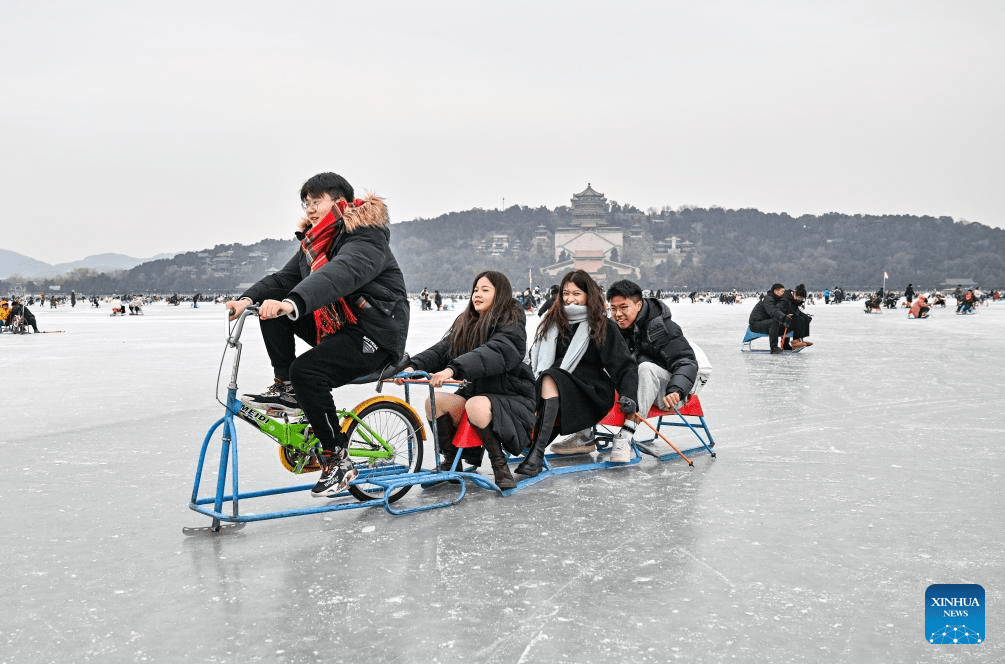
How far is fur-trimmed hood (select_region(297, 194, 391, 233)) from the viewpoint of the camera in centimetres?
378

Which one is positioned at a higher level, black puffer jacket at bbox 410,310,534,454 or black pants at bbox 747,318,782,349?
black puffer jacket at bbox 410,310,534,454

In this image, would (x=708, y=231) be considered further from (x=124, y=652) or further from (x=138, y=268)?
(x=124, y=652)

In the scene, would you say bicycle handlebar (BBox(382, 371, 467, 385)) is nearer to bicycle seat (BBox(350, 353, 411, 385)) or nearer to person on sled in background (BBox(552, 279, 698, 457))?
bicycle seat (BBox(350, 353, 411, 385))

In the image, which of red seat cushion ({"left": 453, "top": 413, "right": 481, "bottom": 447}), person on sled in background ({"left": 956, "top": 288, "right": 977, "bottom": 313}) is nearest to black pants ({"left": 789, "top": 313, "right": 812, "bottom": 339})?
red seat cushion ({"left": 453, "top": 413, "right": 481, "bottom": 447})

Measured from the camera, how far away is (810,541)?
3535 mm

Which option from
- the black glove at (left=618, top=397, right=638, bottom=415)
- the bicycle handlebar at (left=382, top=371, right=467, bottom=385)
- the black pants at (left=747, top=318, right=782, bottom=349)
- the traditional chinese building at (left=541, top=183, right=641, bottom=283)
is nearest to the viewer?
the bicycle handlebar at (left=382, top=371, right=467, bottom=385)

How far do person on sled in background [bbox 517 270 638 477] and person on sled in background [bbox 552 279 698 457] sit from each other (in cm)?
20

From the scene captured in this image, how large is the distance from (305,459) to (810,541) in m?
2.21

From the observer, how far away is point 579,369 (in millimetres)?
5031

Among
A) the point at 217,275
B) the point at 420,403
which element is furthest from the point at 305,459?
the point at 217,275

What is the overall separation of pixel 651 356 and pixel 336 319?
7.90 ft

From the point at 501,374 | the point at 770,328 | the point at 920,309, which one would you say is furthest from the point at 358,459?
the point at 920,309

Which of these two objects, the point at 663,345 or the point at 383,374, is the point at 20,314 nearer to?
the point at 663,345

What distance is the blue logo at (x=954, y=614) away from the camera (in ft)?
8.40
